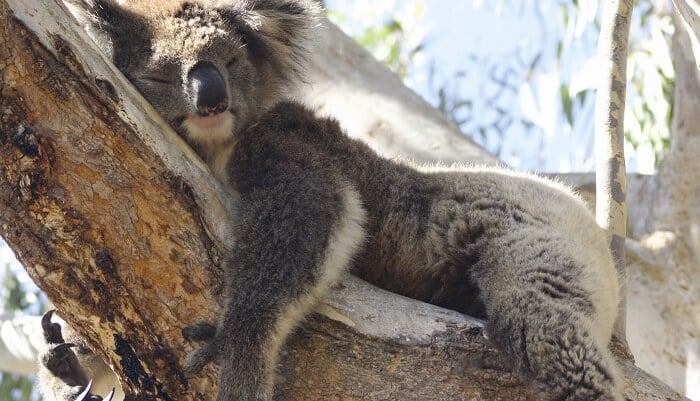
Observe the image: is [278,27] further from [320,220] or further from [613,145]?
[613,145]

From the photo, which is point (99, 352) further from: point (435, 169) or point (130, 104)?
point (435, 169)

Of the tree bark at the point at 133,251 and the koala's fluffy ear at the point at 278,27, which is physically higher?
the koala's fluffy ear at the point at 278,27

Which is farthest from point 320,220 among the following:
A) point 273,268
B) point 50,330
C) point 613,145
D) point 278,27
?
point 613,145

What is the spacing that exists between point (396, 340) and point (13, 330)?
277 cm

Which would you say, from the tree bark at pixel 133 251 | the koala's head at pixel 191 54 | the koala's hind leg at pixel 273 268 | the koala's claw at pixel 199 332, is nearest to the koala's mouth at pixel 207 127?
the koala's head at pixel 191 54

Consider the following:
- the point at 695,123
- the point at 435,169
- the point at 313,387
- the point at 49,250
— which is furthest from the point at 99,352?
the point at 695,123

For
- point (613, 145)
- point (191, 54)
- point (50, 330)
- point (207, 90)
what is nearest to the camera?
point (207, 90)

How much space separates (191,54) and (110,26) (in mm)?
295

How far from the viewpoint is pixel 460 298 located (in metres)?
2.77

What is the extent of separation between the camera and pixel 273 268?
232 cm

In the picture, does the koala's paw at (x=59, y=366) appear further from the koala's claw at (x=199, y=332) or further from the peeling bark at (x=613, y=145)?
the peeling bark at (x=613, y=145)

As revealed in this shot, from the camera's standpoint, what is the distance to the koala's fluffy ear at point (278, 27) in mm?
2920

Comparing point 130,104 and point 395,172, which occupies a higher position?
point 395,172

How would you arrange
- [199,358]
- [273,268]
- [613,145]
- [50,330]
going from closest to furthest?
[199,358], [273,268], [50,330], [613,145]
